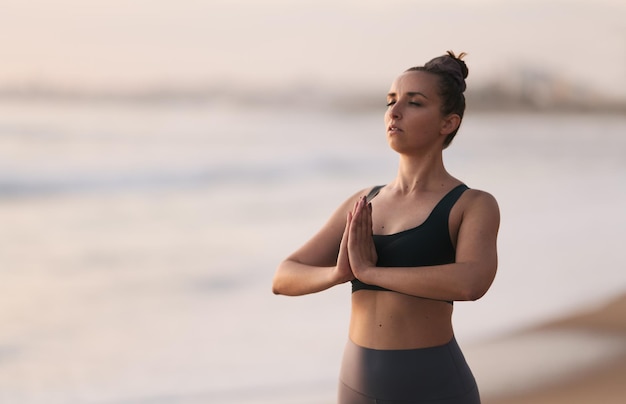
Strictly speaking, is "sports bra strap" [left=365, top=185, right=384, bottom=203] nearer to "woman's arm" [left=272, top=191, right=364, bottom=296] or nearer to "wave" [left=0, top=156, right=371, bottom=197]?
"woman's arm" [left=272, top=191, right=364, bottom=296]

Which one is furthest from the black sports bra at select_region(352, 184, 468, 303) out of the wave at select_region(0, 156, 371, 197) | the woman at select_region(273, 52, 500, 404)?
the wave at select_region(0, 156, 371, 197)

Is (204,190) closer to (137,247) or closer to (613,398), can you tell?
(137,247)

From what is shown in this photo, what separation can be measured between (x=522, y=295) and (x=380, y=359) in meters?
4.73

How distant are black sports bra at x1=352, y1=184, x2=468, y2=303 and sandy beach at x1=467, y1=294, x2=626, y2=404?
2.57m

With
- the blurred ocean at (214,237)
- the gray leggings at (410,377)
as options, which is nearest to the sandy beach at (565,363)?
the blurred ocean at (214,237)

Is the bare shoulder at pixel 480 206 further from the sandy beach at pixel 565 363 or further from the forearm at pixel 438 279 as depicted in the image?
the sandy beach at pixel 565 363

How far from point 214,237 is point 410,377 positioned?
8.04m

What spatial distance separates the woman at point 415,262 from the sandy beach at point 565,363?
8.15 ft

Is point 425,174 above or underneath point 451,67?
underneath

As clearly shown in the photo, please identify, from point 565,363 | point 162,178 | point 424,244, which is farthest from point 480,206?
point 162,178

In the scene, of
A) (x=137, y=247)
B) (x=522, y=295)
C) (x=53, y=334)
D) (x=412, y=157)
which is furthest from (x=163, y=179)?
(x=412, y=157)

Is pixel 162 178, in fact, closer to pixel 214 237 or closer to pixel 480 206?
pixel 214 237

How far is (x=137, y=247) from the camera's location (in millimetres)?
9359

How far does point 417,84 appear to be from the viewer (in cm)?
158
